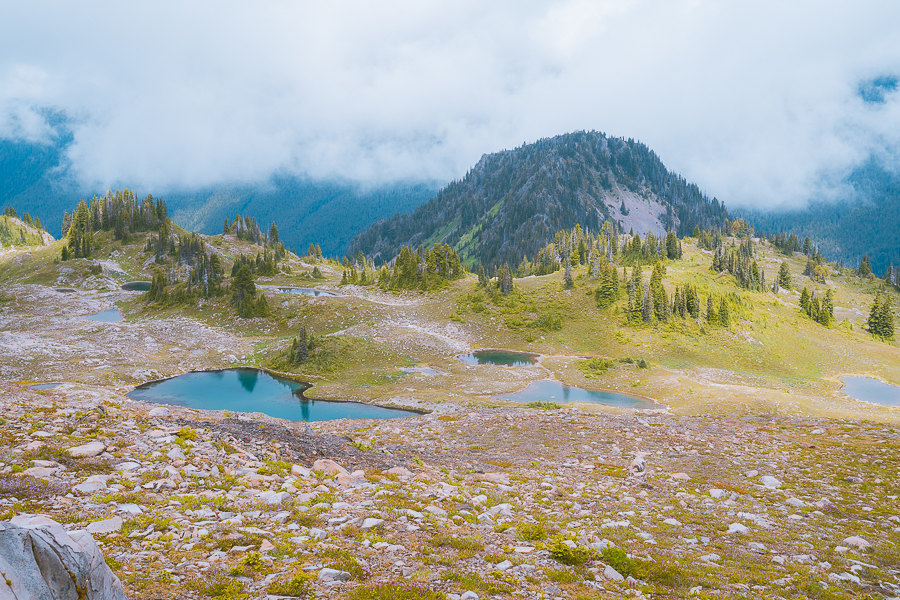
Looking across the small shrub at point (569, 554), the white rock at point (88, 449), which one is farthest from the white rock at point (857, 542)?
the white rock at point (88, 449)

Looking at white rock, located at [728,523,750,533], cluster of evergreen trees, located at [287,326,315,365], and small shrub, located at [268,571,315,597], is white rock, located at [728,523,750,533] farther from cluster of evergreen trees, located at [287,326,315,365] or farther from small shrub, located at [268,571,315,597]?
cluster of evergreen trees, located at [287,326,315,365]

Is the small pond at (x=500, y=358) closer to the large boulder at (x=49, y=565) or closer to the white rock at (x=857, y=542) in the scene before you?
the white rock at (x=857, y=542)

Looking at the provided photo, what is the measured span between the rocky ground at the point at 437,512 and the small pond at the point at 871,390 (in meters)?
44.7

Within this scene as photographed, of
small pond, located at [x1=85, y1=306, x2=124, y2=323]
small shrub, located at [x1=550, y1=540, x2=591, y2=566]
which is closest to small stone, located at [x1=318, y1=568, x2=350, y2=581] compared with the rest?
small shrub, located at [x1=550, y1=540, x2=591, y2=566]

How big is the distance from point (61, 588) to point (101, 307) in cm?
13737

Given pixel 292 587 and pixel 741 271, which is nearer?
pixel 292 587

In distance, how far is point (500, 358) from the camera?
78.6 m

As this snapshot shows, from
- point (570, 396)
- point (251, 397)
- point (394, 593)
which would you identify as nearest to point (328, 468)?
point (394, 593)

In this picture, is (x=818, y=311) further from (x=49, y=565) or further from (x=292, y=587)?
(x=49, y=565)

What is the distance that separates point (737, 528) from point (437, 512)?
362 inches

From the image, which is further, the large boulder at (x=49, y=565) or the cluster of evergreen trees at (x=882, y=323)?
the cluster of evergreen trees at (x=882, y=323)

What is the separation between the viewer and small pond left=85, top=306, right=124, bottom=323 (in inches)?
4054

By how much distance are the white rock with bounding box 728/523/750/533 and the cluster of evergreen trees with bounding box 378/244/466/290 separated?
105 metres

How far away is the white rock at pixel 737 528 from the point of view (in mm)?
13633
